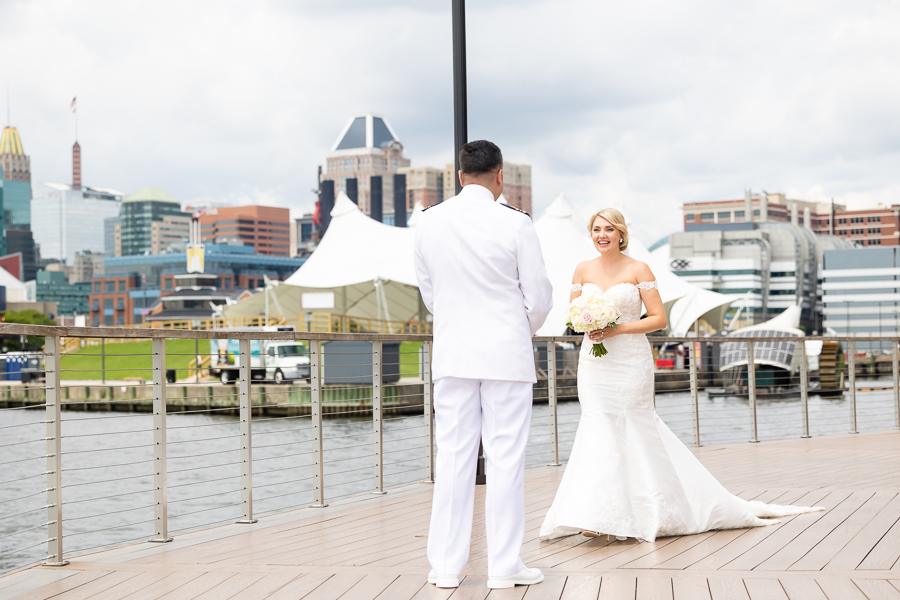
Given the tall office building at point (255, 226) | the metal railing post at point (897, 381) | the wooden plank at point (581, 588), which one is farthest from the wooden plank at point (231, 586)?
the tall office building at point (255, 226)

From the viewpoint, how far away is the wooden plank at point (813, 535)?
3.79 metres

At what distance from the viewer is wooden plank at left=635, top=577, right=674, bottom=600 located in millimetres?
3272

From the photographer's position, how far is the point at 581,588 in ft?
11.2

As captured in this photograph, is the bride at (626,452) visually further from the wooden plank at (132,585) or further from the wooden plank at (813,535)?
the wooden plank at (132,585)

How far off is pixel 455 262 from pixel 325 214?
98.1 m

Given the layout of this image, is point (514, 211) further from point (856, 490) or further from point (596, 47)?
point (596, 47)

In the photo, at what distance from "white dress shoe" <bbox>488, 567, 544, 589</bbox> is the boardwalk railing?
1.05 metres

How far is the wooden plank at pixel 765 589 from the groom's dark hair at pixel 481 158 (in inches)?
71.6

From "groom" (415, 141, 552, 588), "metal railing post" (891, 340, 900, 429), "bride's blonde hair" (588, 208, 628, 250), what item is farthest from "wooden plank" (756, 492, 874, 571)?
"metal railing post" (891, 340, 900, 429)

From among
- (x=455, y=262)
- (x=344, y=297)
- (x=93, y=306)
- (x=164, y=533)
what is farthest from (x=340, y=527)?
(x=93, y=306)

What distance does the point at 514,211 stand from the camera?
3.42 meters

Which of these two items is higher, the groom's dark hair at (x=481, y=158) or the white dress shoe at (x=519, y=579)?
the groom's dark hair at (x=481, y=158)

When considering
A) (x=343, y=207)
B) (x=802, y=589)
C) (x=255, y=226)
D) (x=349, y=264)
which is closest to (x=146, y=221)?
(x=255, y=226)

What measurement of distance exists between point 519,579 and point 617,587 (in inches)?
14.4
